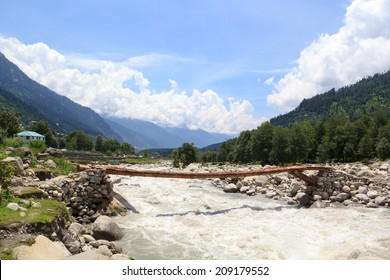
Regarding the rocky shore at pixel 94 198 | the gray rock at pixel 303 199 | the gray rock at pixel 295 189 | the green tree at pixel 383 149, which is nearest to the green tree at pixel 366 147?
the green tree at pixel 383 149

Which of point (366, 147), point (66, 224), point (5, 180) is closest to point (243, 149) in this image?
point (366, 147)

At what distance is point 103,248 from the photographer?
11.5 meters

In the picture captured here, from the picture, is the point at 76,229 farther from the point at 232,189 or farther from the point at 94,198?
the point at 232,189

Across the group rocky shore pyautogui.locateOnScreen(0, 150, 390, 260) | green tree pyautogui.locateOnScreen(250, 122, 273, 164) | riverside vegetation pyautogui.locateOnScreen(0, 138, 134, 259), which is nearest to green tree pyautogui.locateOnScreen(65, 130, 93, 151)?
green tree pyautogui.locateOnScreen(250, 122, 273, 164)

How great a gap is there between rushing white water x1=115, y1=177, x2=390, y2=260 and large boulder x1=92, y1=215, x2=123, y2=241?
47 centimetres

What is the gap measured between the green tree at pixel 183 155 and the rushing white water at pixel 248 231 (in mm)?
54785

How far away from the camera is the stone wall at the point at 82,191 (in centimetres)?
1683

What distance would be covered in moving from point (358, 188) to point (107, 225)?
1859cm

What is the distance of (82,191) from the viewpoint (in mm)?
18000

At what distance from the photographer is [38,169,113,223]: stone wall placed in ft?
55.2

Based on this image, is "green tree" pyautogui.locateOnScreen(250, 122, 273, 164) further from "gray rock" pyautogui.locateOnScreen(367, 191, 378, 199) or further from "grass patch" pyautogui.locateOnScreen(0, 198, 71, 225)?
"grass patch" pyautogui.locateOnScreen(0, 198, 71, 225)

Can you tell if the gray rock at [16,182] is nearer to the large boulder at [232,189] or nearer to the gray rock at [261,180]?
the large boulder at [232,189]

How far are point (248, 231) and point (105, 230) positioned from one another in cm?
636
